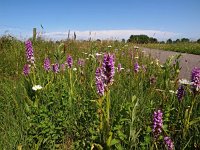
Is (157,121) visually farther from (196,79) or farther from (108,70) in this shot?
(196,79)

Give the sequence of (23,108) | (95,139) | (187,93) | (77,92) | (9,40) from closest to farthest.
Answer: (95,139) < (187,93) < (23,108) < (77,92) < (9,40)

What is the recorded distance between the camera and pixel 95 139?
281cm

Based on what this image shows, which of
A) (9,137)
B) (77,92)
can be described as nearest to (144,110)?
(77,92)

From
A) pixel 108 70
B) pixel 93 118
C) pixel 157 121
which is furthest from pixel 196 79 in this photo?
pixel 93 118

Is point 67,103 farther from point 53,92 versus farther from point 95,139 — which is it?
point 95,139

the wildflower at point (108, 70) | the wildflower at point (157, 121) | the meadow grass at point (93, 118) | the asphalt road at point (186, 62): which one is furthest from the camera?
the asphalt road at point (186, 62)

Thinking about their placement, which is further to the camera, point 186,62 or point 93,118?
point 186,62

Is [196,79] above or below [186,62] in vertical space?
above

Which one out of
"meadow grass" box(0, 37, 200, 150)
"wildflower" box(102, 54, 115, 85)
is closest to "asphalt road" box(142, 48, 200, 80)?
"meadow grass" box(0, 37, 200, 150)

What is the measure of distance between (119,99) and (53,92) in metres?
0.90

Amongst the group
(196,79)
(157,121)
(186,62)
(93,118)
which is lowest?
(93,118)

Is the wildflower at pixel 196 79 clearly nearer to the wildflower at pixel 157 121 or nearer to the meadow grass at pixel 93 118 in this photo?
the meadow grass at pixel 93 118

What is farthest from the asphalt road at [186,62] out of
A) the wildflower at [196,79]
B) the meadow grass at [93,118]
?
the wildflower at [196,79]

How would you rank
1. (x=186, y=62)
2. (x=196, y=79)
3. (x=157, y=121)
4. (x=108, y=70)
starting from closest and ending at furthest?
1. (x=157, y=121)
2. (x=108, y=70)
3. (x=196, y=79)
4. (x=186, y=62)
